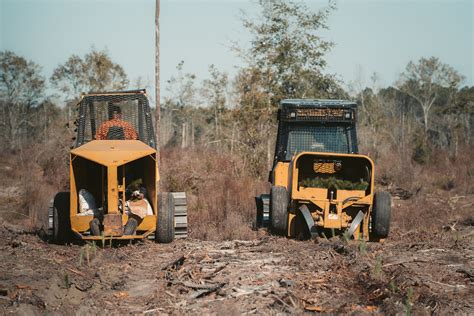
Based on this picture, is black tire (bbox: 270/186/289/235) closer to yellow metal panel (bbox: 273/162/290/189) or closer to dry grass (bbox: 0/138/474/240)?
dry grass (bbox: 0/138/474/240)

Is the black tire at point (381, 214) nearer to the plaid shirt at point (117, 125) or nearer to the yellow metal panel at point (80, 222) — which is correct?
the plaid shirt at point (117, 125)

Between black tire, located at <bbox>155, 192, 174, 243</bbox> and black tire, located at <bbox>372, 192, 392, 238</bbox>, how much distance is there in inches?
130

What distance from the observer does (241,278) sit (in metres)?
7.21

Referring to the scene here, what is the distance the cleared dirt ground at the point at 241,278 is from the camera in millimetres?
6031

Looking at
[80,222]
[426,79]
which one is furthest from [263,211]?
[426,79]

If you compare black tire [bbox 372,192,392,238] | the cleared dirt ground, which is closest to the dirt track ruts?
the cleared dirt ground

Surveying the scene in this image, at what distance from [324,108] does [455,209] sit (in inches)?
251

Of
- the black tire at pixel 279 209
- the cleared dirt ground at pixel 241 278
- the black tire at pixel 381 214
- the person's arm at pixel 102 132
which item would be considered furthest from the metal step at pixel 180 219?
the black tire at pixel 381 214

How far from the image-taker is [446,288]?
21.7 feet

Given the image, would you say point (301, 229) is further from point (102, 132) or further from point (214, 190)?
point (214, 190)

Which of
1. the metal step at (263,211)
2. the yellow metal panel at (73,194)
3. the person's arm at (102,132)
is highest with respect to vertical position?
the person's arm at (102,132)

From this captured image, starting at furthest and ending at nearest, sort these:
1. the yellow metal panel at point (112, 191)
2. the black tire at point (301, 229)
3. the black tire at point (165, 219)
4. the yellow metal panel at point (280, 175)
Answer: the yellow metal panel at point (280, 175) → the black tire at point (301, 229) → the black tire at point (165, 219) → the yellow metal panel at point (112, 191)

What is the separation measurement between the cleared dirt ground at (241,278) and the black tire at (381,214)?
415mm

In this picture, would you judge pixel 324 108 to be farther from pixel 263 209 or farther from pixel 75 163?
pixel 75 163
